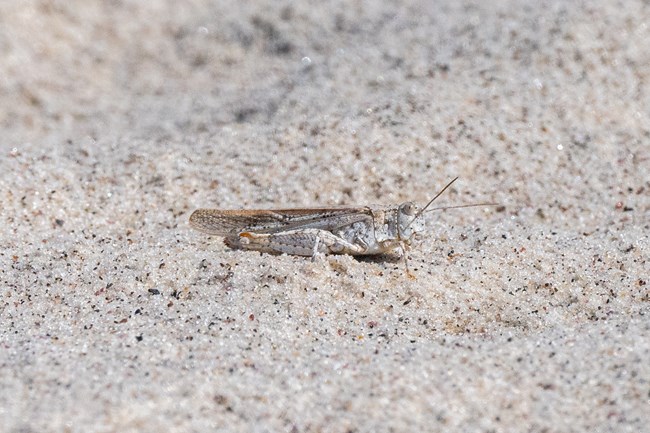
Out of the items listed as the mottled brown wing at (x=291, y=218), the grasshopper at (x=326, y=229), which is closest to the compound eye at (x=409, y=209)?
the grasshopper at (x=326, y=229)

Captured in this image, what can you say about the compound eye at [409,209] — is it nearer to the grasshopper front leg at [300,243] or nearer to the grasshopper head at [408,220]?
the grasshopper head at [408,220]

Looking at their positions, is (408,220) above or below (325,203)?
below

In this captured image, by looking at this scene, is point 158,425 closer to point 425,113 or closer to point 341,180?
point 341,180

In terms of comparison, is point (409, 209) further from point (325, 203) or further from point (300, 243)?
point (325, 203)

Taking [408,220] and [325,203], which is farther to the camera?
[325,203]

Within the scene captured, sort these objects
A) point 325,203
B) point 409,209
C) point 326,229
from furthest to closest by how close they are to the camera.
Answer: point 325,203 → point 326,229 → point 409,209

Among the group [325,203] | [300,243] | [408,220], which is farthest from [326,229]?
[325,203]
